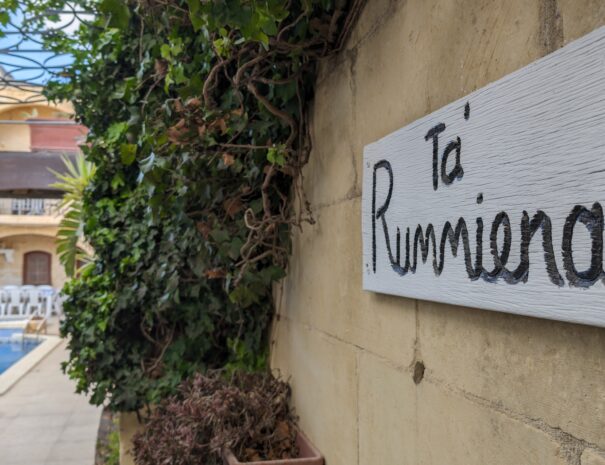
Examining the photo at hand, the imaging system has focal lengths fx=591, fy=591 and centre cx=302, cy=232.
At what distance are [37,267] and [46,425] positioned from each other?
19.4 metres

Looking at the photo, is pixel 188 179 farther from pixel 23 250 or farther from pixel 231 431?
pixel 23 250

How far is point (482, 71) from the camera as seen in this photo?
98 cm

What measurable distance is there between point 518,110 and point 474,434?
53 cm

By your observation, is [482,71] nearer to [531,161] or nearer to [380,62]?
[531,161]

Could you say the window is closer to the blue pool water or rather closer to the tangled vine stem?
the blue pool water

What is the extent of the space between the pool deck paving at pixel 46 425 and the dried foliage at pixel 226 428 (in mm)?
3083

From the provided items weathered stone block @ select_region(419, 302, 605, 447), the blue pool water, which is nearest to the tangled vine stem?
weathered stone block @ select_region(419, 302, 605, 447)

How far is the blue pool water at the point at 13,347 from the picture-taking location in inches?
541

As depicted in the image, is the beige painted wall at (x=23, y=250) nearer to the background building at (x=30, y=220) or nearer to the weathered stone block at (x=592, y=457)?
the background building at (x=30, y=220)

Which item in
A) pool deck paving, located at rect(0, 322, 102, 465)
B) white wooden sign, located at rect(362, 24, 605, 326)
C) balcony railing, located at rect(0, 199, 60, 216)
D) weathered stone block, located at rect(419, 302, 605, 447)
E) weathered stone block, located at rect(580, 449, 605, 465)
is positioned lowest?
pool deck paving, located at rect(0, 322, 102, 465)

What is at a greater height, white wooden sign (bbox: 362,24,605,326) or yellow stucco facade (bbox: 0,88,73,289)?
yellow stucco facade (bbox: 0,88,73,289)

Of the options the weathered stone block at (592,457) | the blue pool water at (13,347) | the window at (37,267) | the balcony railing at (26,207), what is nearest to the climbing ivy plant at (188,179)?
the weathered stone block at (592,457)

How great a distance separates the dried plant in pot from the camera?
195 centimetres

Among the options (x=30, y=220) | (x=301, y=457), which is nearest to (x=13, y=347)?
(x=30, y=220)
